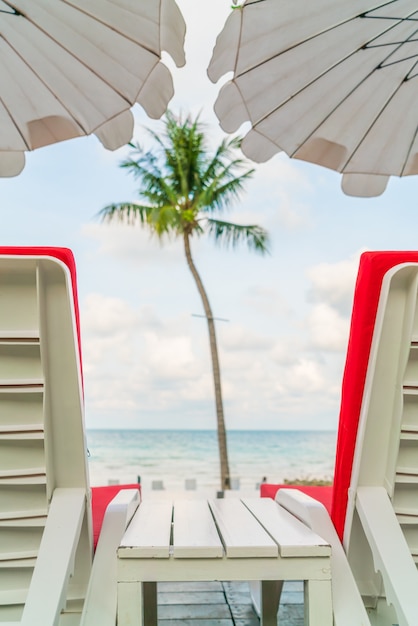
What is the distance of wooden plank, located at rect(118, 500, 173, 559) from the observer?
1456mm

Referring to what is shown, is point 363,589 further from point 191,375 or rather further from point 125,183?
point 125,183

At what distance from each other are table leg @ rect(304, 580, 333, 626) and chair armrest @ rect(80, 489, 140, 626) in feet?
1.59

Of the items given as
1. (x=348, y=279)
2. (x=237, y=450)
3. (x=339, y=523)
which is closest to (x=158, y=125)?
(x=339, y=523)

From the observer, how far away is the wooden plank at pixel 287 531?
1485mm

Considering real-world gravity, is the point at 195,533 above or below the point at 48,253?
below

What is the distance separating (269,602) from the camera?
2.21 m

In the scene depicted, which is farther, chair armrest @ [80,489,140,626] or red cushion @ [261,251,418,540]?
red cushion @ [261,251,418,540]

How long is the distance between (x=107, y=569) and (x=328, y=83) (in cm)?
287

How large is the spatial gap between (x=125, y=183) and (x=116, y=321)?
7.13 metres

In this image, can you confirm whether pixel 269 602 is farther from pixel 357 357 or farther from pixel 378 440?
pixel 357 357

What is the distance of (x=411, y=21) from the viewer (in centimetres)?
340

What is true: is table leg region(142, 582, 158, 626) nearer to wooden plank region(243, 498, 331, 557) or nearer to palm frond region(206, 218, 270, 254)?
wooden plank region(243, 498, 331, 557)

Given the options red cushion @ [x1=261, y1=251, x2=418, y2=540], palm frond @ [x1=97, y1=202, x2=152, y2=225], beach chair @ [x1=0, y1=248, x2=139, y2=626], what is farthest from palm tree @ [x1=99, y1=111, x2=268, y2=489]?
beach chair @ [x1=0, y1=248, x2=139, y2=626]

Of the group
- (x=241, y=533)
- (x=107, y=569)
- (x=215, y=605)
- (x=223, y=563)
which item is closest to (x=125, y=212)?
(x=215, y=605)
